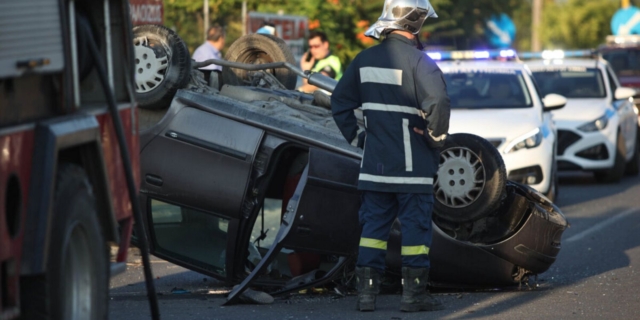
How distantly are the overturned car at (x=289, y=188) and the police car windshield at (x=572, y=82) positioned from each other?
8.31 m

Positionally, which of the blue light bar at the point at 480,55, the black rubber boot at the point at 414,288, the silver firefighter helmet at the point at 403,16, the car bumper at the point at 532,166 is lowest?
the car bumper at the point at 532,166

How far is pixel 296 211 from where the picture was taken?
6.25m

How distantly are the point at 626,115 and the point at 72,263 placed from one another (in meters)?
12.1

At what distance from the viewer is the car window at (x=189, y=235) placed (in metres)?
6.96

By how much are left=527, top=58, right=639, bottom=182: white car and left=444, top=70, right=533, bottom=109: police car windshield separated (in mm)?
2241

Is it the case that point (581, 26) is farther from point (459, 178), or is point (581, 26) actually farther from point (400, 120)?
point (400, 120)

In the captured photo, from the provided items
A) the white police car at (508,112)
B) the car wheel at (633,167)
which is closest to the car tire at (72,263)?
the white police car at (508,112)

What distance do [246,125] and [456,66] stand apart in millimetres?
6393

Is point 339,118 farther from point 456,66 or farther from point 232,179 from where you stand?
point 456,66

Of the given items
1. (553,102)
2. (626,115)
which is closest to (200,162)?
(553,102)

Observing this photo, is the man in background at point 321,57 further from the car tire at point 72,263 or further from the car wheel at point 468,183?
the car tire at point 72,263

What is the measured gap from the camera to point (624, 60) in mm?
23484

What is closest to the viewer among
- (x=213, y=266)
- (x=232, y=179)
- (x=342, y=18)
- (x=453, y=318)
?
(x=453, y=318)

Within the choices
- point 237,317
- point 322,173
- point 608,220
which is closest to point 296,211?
point 322,173
